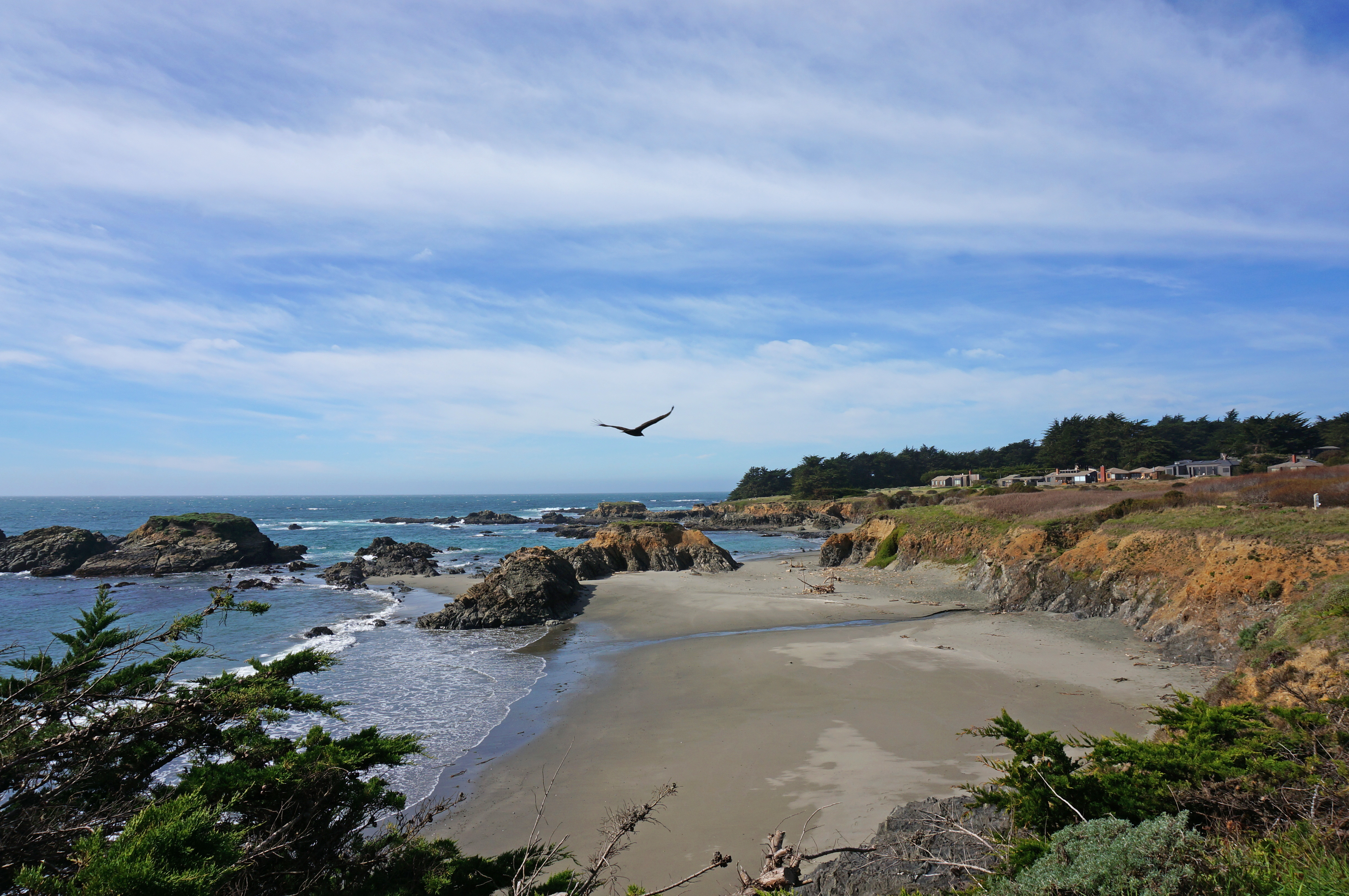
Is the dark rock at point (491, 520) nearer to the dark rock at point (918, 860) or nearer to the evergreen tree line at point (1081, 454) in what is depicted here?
the evergreen tree line at point (1081, 454)

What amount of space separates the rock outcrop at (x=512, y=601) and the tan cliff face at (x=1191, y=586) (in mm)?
16386

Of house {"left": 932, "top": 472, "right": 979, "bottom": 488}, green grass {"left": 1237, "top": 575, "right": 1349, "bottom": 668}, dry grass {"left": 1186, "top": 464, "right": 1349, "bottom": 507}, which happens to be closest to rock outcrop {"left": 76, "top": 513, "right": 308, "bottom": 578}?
green grass {"left": 1237, "top": 575, "right": 1349, "bottom": 668}

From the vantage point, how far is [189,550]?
40750mm

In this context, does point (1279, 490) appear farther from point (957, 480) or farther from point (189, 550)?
point (189, 550)

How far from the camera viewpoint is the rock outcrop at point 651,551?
34000 mm

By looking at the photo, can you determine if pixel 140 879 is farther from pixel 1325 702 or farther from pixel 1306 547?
pixel 1306 547

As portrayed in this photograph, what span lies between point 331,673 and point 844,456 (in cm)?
9531

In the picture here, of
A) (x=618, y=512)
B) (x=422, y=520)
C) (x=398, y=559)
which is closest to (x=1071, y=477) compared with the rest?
(x=618, y=512)

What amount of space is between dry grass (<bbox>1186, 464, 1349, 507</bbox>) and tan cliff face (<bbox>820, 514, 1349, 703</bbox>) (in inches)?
177

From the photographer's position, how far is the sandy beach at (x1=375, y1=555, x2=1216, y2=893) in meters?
8.21

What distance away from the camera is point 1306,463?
43.5 meters

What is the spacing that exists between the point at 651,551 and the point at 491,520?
60.8 m

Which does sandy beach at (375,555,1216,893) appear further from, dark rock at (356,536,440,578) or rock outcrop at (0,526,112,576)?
rock outcrop at (0,526,112,576)

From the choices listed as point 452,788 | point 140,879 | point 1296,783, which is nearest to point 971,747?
point 1296,783
